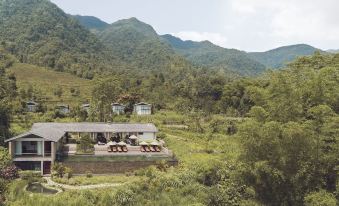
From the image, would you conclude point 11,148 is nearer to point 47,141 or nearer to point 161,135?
point 47,141

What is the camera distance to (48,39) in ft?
412

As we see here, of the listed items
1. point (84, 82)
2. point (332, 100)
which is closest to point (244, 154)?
point (332, 100)

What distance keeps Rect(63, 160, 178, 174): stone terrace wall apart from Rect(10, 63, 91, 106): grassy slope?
116 feet

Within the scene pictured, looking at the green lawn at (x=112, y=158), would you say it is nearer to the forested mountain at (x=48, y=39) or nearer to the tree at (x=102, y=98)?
the tree at (x=102, y=98)

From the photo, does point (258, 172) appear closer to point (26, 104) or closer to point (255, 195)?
point (255, 195)

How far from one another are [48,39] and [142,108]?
7386cm

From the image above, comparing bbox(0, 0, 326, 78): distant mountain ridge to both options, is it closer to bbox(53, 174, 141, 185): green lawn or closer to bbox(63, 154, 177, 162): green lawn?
bbox(63, 154, 177, 162): green lawn

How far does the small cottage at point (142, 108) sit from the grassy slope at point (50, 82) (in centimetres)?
1098

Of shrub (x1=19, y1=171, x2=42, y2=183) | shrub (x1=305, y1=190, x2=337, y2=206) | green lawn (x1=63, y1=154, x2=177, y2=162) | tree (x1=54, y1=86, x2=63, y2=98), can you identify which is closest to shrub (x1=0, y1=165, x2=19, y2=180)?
shrub (x1=19, y1=171, x2=42, y2=183)

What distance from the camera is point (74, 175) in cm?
3053

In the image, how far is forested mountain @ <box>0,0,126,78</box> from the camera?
4094 inches

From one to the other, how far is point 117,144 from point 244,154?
17.9 m

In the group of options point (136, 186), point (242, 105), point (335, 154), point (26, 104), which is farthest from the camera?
point (242, 105)

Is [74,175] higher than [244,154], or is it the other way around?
[244,154]
